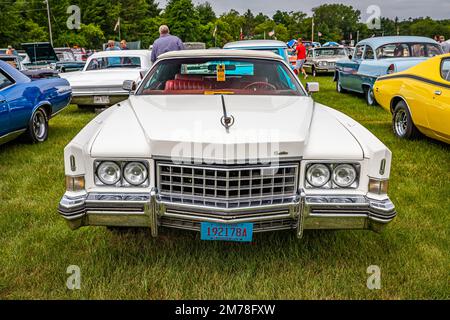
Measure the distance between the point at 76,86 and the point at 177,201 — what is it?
297 inches

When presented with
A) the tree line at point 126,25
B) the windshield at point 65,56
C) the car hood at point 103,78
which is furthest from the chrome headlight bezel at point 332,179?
the tree line at point 126,25

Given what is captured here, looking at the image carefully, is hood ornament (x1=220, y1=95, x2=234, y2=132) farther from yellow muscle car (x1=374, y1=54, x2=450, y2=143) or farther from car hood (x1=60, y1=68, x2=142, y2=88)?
car hood (x1=60, y1=68, x2=142, y2=88)

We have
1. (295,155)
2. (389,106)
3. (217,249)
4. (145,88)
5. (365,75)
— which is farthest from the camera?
(365,75)

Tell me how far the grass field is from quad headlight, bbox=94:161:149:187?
0.63 m

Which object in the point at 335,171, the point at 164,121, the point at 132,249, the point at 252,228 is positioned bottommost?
the point at 132,249

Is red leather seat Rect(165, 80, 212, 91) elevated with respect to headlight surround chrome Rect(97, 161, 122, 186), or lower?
elevated

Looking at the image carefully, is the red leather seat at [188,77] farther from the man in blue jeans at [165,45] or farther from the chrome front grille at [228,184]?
the man in blue jeans at [165,45]

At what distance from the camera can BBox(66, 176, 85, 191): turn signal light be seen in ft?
9.12

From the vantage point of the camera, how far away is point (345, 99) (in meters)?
11.6

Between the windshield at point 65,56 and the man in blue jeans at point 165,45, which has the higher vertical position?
the man in blue jeans at point 165,45

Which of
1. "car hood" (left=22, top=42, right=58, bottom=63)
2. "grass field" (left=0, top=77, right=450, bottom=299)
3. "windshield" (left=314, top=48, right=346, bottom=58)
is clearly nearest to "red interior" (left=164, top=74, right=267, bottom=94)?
"grass field" (left=0, top=77, right=450, bottom=299)

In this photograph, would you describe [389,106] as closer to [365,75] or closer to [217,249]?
[365,75]

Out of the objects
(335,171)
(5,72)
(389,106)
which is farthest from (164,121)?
(389,106)

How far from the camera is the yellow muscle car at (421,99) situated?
5.52m
